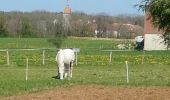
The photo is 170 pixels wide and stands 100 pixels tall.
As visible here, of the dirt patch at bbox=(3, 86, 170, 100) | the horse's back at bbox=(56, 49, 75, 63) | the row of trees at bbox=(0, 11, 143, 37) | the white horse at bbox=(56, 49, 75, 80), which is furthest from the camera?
the row of trees at bbox=(0, 11, 143, 37)

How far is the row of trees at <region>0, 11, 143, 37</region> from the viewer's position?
12247cm

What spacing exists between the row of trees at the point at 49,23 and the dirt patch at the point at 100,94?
267 ft

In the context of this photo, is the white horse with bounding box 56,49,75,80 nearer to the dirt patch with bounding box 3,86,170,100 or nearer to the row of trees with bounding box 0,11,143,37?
the dirt patch with bounding box 3,86,170,100

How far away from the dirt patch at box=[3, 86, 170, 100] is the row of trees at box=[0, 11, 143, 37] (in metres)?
81.3

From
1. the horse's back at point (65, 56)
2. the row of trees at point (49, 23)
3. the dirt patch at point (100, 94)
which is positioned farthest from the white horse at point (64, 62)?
the row of trees at point (49, 23)

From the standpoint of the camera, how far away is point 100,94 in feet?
54.7

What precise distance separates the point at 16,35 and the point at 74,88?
112 metres

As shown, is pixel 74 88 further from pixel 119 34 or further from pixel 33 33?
pixel 119 34

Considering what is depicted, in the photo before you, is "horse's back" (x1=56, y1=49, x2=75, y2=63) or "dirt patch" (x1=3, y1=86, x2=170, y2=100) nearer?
"dirt patch" (x1=3, y1=86, x2=170, y2=100)

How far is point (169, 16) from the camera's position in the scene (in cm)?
1620

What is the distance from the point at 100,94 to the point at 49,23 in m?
111

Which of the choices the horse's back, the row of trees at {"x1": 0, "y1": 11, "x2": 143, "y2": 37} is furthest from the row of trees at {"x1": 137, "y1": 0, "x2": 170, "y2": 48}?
the row of trees at {"x1": 0, "y1": 11, "x2": 143, "y2": 37}

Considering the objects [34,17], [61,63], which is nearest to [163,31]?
[61,63]

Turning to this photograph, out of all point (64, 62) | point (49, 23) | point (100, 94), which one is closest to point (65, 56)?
point (64, 62)
